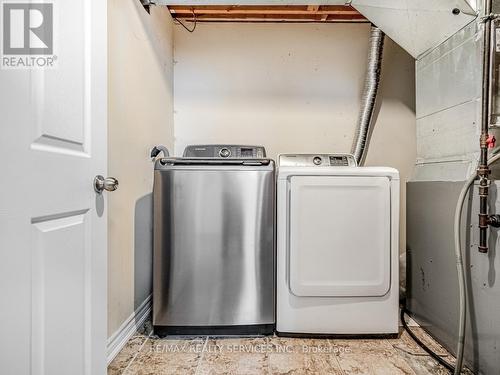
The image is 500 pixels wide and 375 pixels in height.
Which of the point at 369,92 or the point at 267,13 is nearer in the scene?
the point at 369,92

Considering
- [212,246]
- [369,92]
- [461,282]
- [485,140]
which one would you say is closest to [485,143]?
[485,140]

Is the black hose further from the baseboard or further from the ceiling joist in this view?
the ceiling joist

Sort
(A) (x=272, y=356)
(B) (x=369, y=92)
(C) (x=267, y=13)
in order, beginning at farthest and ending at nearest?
(C) (x=267, y=13), (B) (x=369, y=92), (A) (x=272, y=356)

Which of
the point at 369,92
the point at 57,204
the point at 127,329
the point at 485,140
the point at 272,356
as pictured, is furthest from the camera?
the point at 369,92

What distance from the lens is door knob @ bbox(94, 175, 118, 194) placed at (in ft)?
3.35

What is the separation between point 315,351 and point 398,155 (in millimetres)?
1775

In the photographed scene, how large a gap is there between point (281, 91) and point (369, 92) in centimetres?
71

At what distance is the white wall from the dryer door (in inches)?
38.7

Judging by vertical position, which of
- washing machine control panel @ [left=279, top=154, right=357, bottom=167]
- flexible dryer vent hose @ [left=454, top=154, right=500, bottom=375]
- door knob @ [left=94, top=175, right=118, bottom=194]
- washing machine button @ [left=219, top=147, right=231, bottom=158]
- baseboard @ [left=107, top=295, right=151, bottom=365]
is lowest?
baseboard @ [left=107, top=295, right=151, bottom=365]

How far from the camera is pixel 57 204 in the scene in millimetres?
816

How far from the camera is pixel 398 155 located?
2.75 meters

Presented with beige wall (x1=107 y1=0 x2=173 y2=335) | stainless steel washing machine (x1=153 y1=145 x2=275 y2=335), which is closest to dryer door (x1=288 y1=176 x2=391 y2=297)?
stainless steel washing machine (x1=153 y1=145 x2=275 y2=335)

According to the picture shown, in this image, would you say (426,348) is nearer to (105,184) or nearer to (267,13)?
(105,184)

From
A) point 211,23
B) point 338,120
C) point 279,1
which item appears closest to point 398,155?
point 338,120
